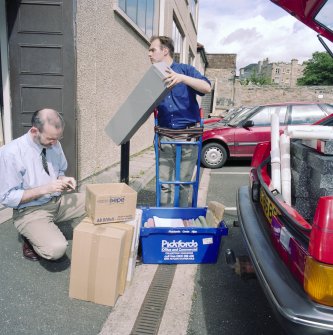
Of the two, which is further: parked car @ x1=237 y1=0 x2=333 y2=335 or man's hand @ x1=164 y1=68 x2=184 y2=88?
man's hand @ x1=164 y1=68 x2=184 y2=88

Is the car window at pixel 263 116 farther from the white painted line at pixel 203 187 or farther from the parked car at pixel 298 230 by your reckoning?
the parked car at pixel 298 230

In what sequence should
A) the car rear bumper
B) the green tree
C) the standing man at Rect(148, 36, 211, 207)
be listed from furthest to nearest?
the green tree, the standing man at Rect(148, 36, 211, 207), the car rear bumper

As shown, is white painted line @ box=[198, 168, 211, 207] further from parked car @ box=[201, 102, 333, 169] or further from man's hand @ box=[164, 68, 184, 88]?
man's hand @ box=[164, 68, 184, 88]

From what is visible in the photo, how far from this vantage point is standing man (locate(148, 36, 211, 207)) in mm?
3219

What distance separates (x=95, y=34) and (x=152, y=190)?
8.75ft

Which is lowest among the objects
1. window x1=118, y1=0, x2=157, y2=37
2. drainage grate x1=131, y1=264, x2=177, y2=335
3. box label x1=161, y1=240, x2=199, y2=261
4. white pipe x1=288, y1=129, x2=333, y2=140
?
drainage grate x1=131, y1=264, x2=177, y2=335

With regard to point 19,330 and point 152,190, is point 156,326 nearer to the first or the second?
point 19,330

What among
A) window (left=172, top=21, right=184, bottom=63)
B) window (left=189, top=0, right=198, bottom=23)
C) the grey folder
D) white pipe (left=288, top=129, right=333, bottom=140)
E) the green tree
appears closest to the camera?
white pipe (left=288, top=129, right=333, bottom=140)

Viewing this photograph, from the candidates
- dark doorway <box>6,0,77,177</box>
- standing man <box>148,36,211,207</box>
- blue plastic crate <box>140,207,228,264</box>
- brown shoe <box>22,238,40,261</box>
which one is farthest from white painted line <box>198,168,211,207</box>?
brown shoe <box>22,238,40,261</box>

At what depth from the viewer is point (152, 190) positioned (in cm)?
546

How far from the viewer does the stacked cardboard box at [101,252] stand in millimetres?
2324

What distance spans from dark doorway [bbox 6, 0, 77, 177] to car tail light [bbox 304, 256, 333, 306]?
3916 mm

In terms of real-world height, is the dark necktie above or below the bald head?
below

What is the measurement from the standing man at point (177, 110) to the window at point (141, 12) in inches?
154
